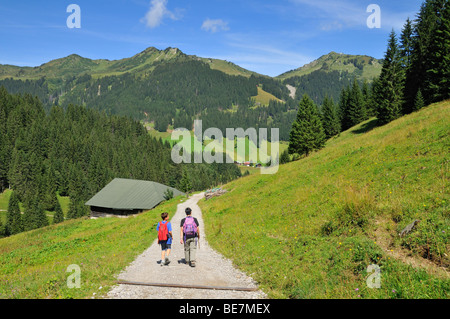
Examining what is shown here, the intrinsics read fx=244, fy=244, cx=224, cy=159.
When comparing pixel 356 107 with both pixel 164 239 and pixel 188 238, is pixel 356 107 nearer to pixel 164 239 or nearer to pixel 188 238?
pixel 188 238

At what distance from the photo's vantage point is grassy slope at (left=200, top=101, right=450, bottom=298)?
6.74 m

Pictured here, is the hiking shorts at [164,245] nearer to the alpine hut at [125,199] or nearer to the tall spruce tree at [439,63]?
the alpine hut at [125,199]

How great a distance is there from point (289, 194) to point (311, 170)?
15.5ft

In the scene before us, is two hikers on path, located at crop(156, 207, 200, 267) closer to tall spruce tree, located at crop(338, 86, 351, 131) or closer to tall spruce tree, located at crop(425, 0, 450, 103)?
tall spruce tree, located at crop(425, 0, 450, 103)

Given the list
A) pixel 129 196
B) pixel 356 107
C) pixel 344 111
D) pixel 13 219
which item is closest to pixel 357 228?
pixel 129 196

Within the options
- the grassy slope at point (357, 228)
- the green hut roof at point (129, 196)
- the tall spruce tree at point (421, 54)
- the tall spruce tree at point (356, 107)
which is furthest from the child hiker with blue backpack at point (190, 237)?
the tall spruce tree at point (356, 107)

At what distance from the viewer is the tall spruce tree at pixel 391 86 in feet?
148

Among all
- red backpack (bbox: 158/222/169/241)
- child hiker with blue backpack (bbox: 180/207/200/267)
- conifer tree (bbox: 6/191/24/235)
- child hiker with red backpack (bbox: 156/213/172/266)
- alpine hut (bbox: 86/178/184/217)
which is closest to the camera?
child hiker with blue backpack (bbox: 180/207/200/267)

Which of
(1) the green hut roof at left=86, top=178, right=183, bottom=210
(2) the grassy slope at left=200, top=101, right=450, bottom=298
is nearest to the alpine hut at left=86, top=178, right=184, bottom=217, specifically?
(1) the green hut roof at left=86, top=178, right=183, bottom=210

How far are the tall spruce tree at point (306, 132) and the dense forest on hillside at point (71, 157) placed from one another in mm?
42299

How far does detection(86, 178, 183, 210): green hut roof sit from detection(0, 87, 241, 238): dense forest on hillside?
22.9m
